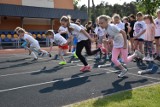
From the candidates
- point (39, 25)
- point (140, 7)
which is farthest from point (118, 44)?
point (140, 7)

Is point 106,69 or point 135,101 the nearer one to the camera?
point 135,101

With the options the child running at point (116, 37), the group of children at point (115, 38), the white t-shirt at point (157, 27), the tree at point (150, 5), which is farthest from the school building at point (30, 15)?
the child running at point (116, 37)

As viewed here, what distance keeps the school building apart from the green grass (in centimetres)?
1996

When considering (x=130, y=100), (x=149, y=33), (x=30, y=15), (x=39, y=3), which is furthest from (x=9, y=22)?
(x=130, y=100)

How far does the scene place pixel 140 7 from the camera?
3762cm

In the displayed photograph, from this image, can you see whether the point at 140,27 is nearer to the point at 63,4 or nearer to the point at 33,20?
the point at 33,20

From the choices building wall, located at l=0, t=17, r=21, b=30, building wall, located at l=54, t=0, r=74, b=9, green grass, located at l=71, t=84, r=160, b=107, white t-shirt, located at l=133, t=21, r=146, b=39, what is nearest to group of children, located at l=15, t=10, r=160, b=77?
white t-shirt, located at l=133, t=21, r=146, b=39

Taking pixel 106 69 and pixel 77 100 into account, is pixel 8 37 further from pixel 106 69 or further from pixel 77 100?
pixel 77 100

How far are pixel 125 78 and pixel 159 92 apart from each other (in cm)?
211

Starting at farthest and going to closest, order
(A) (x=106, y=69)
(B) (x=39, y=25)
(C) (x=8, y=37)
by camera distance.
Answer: (B) (x=39, y=25)
(C) (x=8, y=37)
(A) (x=106, y=69)

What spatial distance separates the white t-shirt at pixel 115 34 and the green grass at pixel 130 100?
2.04 metres

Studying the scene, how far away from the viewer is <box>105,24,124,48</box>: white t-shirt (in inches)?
307

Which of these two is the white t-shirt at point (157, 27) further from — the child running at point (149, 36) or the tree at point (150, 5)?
the tree at point (150, 5)

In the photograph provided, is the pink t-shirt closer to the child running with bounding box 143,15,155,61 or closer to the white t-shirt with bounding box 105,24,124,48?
the child running with bounding box 143,15,155,61
